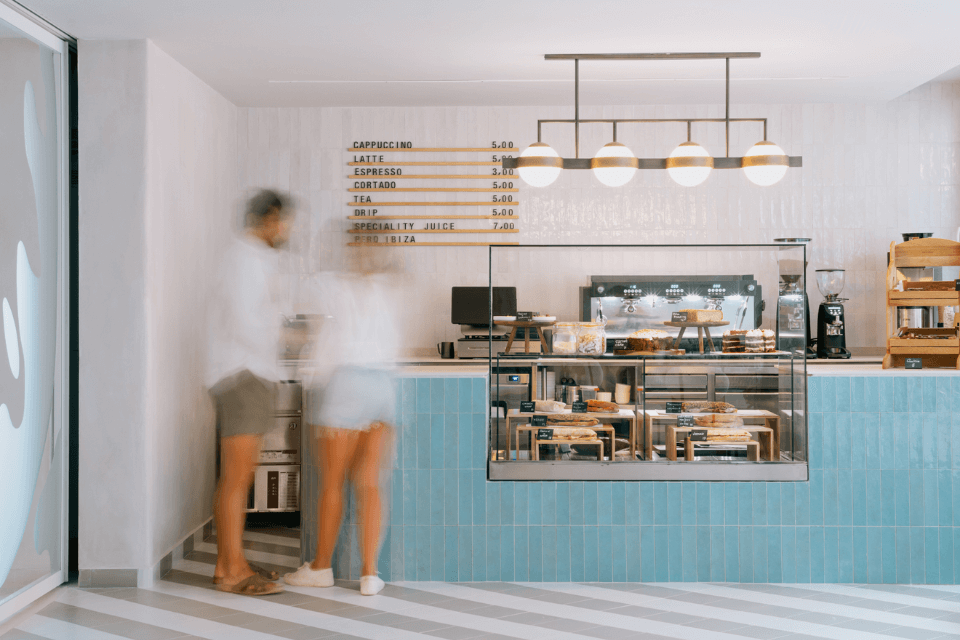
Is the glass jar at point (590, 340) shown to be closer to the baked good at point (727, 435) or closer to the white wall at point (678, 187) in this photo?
the baked good at point (727, 435)

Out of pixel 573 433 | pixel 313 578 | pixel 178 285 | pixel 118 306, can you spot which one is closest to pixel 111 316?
pixel 118 306

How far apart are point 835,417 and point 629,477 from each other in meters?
0.97

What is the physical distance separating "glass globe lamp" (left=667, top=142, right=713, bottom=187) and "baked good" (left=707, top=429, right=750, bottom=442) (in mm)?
1112

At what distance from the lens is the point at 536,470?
3504 millimetres

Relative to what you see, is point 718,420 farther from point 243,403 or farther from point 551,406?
point 243,403

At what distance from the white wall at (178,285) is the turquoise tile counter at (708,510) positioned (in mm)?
1032

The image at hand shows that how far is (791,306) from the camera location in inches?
132

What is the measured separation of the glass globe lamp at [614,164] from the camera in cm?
348

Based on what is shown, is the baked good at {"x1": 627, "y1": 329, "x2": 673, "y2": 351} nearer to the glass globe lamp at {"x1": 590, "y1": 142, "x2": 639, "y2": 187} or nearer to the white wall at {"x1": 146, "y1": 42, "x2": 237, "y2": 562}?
the glass globe lamp at {"x1": 590, "y1": 142, "x2": 639, "y2": 187}

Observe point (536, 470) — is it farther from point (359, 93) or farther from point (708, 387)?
point (359, 93)

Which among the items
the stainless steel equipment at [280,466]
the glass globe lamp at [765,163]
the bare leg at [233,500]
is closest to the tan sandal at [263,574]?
the bare leg at [233,500]

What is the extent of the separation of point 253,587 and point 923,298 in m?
3.47

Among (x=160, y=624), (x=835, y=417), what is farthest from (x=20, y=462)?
(x=835, y=417)

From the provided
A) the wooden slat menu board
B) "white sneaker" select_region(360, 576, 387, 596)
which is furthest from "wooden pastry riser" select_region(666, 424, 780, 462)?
the wooden slat menu board
